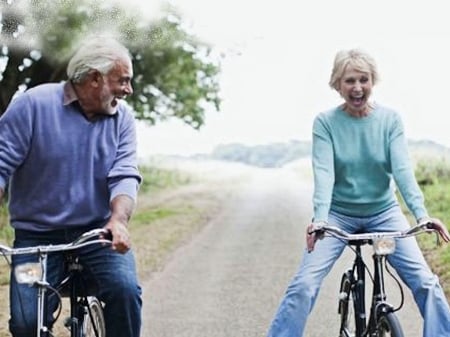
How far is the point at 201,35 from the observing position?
22000 mm

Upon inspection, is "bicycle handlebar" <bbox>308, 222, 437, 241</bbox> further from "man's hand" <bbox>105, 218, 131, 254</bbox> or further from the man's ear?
the man's ear

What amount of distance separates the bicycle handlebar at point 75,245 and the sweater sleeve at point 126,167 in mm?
238

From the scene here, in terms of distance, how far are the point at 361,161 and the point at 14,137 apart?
1802mm

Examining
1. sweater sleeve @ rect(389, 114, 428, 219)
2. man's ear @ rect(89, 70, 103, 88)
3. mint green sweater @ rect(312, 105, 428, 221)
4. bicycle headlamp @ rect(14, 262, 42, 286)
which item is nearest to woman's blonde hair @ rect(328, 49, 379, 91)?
mint green sweater @ rect(312, 105, 428, 221)

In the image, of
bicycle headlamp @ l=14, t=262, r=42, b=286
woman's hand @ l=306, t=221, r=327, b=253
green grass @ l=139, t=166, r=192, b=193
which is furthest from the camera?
green grass @ l=139, t=166, r=192, b=193

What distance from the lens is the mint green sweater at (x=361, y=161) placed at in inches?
190

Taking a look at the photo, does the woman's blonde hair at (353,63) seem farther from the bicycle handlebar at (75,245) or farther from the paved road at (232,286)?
the paved road at (232,286)

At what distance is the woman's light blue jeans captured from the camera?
470 cm

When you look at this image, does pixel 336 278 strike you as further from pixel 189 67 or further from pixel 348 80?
pixel 189 67

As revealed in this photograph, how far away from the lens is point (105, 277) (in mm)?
4172

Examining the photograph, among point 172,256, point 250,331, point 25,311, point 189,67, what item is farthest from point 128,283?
point 189,67

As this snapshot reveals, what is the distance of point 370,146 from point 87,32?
12.5 meters

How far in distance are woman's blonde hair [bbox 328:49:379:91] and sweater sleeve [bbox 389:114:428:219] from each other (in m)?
0.35

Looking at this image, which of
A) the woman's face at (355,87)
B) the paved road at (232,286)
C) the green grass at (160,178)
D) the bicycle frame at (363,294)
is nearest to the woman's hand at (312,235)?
the bicycle frame at (363,294)
